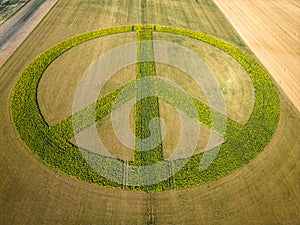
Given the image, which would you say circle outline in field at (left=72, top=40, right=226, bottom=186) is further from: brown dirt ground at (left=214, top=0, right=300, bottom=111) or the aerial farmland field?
brown dirt ground at (left=214, top=0, right=300, bottom=111)

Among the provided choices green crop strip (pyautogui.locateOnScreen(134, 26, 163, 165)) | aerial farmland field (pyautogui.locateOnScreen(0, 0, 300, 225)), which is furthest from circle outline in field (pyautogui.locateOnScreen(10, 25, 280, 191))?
green crop strip (pyautogui.locateOnScreen(134, 26, 163, 165))

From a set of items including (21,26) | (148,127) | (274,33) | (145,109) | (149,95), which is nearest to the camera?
(148,127)

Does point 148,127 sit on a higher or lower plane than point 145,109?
lower

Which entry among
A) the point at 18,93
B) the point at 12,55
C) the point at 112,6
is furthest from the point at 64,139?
the point at 112,6

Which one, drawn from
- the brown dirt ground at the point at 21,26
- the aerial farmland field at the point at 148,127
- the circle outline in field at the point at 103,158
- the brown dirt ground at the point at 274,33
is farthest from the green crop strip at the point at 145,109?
the brown dirt ground at the point at 21,26

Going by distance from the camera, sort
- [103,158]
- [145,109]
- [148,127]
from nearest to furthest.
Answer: [103,158] → [148,127] → [145,109]

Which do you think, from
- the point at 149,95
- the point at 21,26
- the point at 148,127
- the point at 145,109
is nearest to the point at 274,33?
the point at 149,95

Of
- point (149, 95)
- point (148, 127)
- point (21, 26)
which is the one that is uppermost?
point (21, 26)

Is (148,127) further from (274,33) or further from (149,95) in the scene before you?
(274,33)

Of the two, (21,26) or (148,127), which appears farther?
(21,26)
